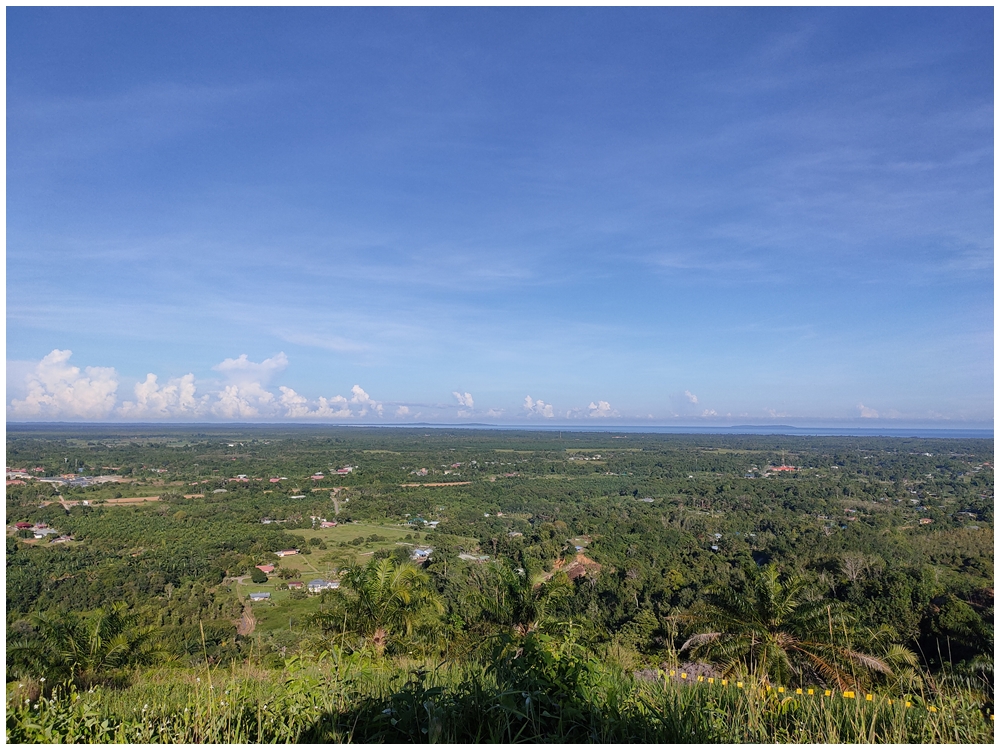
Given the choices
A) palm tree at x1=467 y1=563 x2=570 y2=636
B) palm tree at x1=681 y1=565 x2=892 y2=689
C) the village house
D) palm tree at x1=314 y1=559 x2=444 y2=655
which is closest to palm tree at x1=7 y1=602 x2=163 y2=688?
palm tree at x1=314 y1=559 x2=444 y2=655

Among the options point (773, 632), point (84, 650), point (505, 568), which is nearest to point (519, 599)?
point (505, 568)

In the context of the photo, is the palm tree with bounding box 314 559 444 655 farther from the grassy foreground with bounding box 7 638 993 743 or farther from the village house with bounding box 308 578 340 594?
the village house with bounding box 308 578 340 594

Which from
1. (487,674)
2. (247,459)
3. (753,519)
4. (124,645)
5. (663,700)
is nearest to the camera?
(663,700)

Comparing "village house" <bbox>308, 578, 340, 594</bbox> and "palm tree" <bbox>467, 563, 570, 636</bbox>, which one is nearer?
"palm tree" <bbox>467, 563, 570, 636</bbox>

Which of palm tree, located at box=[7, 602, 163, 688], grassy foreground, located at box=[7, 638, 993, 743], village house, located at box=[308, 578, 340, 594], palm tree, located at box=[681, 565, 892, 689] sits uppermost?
grassy foreground, located at box=[7, 638, 993, 743]

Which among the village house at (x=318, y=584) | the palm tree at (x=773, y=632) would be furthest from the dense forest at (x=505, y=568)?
the village house at (x=318, y=584)

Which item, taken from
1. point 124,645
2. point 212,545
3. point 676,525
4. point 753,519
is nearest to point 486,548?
point 676,525

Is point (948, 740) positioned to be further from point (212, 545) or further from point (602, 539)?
point (212, 545)
